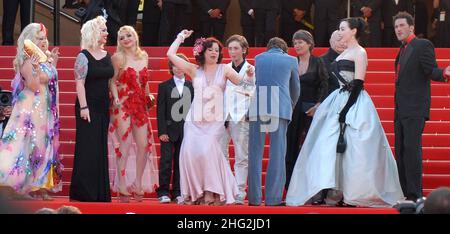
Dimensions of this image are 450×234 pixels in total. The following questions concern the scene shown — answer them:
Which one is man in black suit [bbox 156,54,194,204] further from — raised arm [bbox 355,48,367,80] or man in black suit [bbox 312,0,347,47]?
man in black suit [bbox 312,0,347,47]

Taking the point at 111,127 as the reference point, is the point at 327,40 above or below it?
above

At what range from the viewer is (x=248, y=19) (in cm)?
1644

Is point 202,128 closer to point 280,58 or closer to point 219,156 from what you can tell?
point 219,156

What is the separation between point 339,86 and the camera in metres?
11.5

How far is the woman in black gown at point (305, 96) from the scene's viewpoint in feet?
38.7

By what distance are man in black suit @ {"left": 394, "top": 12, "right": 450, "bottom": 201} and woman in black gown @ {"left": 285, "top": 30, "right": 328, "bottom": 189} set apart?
0.91 m

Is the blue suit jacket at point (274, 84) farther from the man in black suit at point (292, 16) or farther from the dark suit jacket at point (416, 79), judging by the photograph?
the man in black suit at point (292, 16)

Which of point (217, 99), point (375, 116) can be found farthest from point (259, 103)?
point (375, 116)

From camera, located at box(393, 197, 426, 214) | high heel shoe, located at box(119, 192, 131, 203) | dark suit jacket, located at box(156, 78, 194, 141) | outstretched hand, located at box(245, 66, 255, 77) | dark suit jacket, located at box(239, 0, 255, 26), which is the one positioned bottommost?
high heel shoe, located at box(119, 192, 131, 203)

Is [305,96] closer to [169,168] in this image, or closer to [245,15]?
[169,168]

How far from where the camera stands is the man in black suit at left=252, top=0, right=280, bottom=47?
52.5 ft

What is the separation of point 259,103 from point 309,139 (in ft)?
1.99

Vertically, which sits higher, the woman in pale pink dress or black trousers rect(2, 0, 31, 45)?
black trousers rect(2, 0, 31, 45)

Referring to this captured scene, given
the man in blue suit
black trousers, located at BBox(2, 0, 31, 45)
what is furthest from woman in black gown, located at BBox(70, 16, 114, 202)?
black trousers, located at BBox(2, 0, 31, 45)
